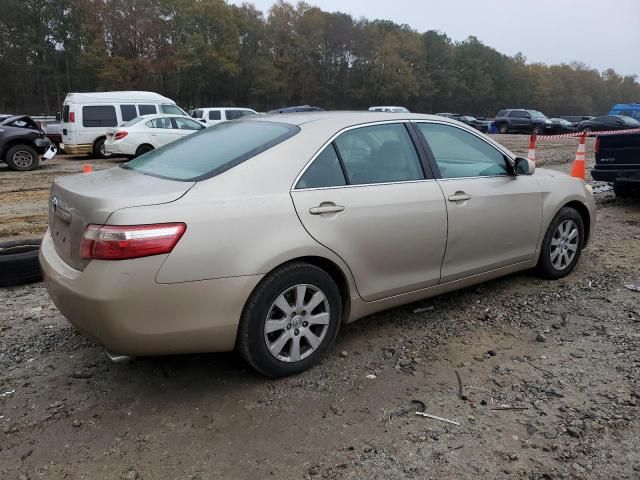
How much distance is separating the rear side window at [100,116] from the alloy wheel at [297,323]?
53.1 ft

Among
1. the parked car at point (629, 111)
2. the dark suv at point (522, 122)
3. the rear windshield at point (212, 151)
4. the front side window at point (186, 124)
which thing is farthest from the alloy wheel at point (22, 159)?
the parked car at point (629, 111)

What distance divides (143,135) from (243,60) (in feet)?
144

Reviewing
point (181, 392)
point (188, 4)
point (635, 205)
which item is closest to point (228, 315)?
point (181, 392)

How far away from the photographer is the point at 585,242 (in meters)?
5.04

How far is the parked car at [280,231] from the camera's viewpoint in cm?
262

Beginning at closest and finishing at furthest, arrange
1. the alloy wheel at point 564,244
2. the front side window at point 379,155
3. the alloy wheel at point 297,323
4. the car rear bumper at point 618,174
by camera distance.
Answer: the alloy wheel at point 297,323 → the front side window at point 379,155 → the alloy wheel at point 564,244 → the car rear bumper at point 618,174

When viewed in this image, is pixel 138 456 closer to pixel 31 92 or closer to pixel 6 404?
pixel 6 404

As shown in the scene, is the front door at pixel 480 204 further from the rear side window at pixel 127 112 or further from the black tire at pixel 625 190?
the rear side window at pixel 127 112

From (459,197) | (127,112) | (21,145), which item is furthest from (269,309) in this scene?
(127,112)

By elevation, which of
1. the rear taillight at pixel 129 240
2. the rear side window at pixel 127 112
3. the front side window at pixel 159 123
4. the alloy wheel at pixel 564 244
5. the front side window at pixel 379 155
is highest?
the rear side window at pixel 127 112

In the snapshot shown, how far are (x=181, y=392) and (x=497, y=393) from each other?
1768 mm

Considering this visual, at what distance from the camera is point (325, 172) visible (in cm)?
323

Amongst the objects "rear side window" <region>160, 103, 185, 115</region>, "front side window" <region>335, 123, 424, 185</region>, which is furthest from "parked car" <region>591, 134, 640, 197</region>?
"rear side window" <region>160, 103, 185, 115</region>

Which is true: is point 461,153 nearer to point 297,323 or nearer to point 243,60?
point 297,323
